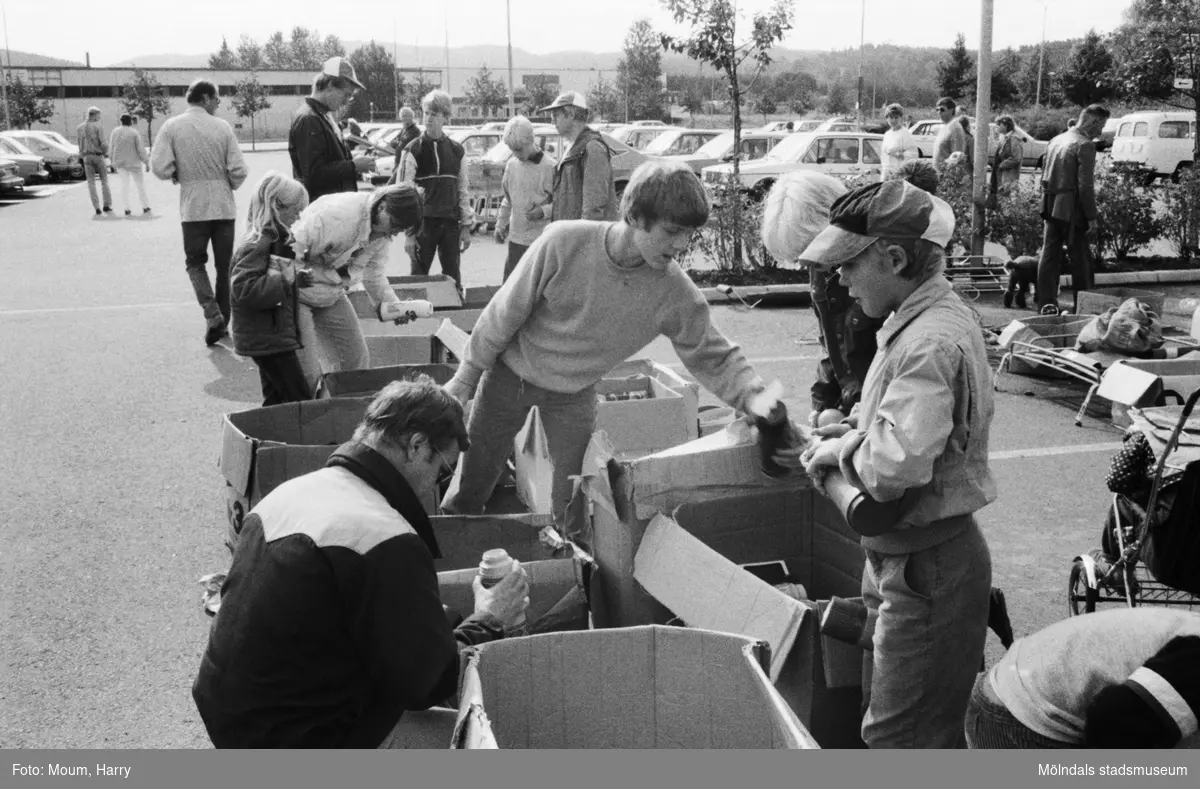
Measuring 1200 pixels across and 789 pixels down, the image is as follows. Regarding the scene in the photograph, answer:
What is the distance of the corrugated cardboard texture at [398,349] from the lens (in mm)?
6516

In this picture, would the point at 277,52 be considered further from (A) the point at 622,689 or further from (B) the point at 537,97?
(A) the point at 622,689

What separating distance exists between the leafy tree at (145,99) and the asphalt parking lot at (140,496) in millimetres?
57287

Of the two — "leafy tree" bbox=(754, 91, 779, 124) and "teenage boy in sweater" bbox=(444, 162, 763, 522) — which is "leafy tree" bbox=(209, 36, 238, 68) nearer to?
"leafy tree" bbox=(754, 91, 779, 124)

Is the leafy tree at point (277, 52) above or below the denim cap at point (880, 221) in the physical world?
above

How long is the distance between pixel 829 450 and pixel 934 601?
44 cm

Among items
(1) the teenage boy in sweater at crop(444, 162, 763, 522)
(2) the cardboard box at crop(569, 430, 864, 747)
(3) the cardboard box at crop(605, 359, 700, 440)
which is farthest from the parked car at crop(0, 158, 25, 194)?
(2) the cardboard box at crop(569, 430, 864, 747)

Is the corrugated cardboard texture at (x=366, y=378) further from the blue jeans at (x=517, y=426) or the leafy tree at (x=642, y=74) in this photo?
the leafy tree at (x=642, y=74)

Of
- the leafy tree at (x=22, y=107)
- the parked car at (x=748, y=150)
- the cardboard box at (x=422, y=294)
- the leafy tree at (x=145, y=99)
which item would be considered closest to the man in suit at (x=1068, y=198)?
the cardboard box at (x=422, y=294)

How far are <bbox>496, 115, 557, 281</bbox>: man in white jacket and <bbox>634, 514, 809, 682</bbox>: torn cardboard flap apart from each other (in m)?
6.15

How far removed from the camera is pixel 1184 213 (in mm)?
13453

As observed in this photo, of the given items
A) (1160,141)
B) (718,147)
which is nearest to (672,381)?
(718,147)

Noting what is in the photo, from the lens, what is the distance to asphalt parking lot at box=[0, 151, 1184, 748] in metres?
4.15
